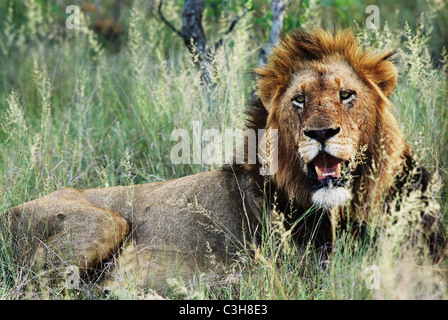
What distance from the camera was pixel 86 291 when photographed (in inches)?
161

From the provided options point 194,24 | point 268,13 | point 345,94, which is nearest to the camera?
point 345,94

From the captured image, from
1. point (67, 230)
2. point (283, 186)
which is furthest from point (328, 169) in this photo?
point (67, 230)

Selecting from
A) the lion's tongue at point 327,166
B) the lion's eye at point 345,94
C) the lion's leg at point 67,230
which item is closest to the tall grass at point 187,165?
the lion's leg at point 67,230

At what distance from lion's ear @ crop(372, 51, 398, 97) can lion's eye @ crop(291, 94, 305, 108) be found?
559mm

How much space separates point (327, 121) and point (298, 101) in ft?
1.46

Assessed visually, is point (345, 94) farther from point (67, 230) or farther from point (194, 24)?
point (194, 24)

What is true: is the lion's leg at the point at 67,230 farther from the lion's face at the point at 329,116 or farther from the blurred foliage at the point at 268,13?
the blurred foliage at the point at 268,13

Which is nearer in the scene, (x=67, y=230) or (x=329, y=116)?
(x=329, y=116)

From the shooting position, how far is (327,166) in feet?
12.5

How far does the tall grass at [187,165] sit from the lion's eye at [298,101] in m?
0.79

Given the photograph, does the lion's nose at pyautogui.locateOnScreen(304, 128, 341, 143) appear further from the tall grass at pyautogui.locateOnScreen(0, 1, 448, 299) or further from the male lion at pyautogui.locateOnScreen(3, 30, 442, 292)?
the tall grass at pyautogui.locateOnScreen(0, 1, 448, 299)

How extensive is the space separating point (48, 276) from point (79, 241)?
1.10 feet
